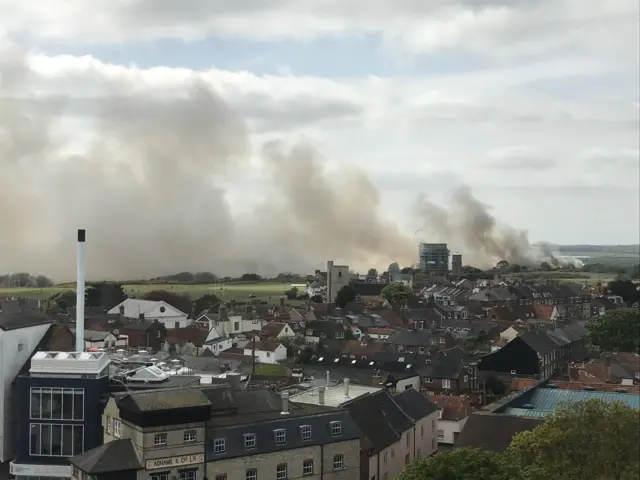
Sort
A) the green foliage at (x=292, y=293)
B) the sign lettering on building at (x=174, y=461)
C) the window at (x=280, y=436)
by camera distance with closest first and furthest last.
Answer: the sign lettering on building at (x=174, y=461)
the window at (x=280, y=436)
the green foliage at (x=292, y=293)

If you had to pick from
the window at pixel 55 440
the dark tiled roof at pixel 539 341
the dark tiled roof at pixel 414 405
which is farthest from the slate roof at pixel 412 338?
the window at pixel 55 440

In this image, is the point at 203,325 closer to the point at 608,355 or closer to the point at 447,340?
the point at 447,340

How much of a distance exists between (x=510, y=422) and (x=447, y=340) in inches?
1057

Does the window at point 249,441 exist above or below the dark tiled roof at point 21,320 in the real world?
below

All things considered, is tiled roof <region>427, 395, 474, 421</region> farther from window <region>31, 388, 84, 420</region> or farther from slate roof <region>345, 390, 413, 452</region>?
window <region>31, 388, 84, 420</region>

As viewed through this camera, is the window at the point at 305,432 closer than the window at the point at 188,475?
No

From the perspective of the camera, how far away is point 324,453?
1831cm

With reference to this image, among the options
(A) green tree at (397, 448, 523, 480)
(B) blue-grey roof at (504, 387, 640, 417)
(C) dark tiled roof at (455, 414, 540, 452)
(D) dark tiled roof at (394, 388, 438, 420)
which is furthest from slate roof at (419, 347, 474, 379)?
(A) green tree at (397, 448, 523, 480)

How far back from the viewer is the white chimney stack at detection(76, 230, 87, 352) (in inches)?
915

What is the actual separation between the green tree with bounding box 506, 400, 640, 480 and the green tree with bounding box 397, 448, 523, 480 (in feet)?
1.26

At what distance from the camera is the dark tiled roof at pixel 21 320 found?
75.9ft

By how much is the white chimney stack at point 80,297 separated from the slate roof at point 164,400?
21.9ft

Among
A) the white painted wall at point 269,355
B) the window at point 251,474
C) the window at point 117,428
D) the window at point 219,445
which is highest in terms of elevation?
the window at point 117,428

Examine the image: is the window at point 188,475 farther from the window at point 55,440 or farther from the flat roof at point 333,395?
the flat roof at point 333,395
